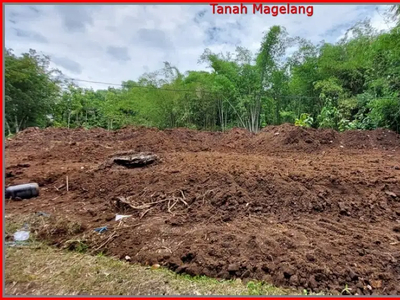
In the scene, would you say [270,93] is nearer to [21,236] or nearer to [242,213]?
[242,213]

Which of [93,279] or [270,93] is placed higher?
[270,93]

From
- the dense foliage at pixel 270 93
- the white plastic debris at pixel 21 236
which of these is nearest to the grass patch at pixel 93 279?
the white plastic debris at pixel 21 236

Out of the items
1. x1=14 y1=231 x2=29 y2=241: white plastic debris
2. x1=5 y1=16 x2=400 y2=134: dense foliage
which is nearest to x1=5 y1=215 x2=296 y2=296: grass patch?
x1=14 y1=231 x2=29 y2=241: white plastic debris

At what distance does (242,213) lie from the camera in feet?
6.15

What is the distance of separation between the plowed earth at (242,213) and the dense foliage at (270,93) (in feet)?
12.0

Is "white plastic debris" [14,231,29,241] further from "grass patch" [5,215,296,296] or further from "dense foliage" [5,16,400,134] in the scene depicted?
"dense foliage" [5,16,400,134]

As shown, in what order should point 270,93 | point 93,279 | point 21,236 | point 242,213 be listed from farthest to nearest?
point 270,93, point 242,213, point 21,236, point 93,279

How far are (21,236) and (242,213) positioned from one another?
1.51 m

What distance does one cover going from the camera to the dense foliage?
588cm

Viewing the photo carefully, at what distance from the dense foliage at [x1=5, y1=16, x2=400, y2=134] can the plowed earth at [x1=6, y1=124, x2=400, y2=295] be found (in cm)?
367

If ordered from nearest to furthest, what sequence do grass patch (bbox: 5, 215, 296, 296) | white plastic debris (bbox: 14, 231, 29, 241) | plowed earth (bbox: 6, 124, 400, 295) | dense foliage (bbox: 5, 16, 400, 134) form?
grass patch (bbox: 5, 215, 296, 296) → plowed earth (bbox: 6, 124, 400, 295) → white plastic debris (bbox: 14, 231, 29, 241) → dense foliage (bbox: 5, 16, 400, 134)

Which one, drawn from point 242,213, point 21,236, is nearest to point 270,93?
point 242,213

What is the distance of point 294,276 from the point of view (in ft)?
3.94

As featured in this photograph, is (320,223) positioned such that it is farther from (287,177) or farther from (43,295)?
(43,295)
